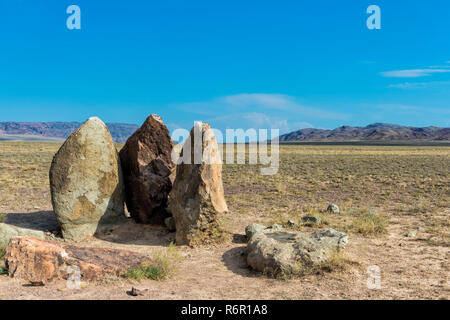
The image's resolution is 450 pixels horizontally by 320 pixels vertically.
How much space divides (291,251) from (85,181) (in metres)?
5.51

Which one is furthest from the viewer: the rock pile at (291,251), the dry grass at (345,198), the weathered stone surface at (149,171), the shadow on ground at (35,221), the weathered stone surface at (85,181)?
the dry grass at (345,198)

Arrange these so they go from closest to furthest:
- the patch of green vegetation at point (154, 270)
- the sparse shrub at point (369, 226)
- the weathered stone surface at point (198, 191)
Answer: the patch of green vegetation at point (154, 270)
the weathered stone surface at point (198, 191)
the sparse shrub at point (369, 226)

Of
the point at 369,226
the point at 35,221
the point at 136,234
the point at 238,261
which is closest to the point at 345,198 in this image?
the point at 369,226

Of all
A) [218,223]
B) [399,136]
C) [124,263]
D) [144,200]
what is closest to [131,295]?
[124,263]

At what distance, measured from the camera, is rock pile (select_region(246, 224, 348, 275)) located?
6855 millimetres

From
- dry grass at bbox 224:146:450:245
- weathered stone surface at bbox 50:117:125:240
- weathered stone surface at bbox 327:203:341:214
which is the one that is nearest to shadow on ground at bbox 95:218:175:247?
weathered stone surface at bbox 50:117:125:240

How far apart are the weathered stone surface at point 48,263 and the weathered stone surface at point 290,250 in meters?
2.45

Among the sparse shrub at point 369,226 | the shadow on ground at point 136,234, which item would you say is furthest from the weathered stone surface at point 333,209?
the shadow on ground at point 136,234

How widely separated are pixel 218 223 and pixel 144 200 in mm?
2515

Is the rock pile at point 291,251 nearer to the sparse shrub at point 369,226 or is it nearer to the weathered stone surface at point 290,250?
the weathered stone surface at point 290,250

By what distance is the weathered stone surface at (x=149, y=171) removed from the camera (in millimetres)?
10094

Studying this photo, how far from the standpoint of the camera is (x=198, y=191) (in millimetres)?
8500

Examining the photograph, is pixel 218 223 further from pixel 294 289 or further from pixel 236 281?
pixel 294 289

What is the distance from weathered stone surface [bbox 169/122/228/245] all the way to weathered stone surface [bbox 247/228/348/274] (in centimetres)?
149
